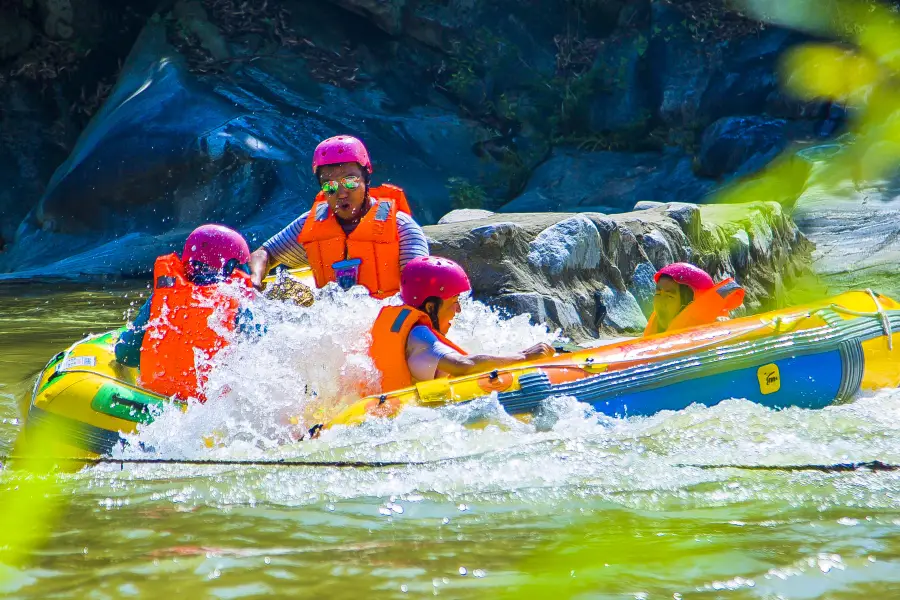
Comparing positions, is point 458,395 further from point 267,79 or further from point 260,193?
point 267,79

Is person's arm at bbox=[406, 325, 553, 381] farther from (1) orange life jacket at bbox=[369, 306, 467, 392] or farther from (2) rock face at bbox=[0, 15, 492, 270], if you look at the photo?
(2) rock face at bbox=[0, 15, 492, 270]

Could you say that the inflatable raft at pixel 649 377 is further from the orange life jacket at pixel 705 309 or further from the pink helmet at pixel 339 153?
the pink helmet at pixel 339 153

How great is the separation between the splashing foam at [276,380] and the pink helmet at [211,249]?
28cm

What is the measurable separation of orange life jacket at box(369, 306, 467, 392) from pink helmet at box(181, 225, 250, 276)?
739mm

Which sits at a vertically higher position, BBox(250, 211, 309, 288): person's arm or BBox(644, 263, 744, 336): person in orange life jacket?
BBox(250, 211, 309, 288): person's arm

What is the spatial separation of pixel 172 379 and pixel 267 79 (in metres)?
11.0

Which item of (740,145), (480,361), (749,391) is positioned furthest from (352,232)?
(740,145)

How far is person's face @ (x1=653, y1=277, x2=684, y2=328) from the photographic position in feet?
18.6

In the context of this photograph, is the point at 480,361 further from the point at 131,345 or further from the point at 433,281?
the point at 131,345

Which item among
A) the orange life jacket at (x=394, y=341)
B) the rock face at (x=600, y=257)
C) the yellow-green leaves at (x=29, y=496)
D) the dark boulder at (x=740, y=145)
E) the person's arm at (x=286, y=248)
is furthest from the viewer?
the dark boulder at (x=740, y=145)

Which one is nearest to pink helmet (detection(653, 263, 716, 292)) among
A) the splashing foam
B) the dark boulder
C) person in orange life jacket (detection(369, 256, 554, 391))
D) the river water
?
the river water

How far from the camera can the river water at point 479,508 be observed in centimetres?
285

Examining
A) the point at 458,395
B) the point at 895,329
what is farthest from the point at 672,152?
the point at 458,395

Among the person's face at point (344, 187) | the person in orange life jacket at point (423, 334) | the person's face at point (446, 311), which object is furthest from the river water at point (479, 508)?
the person's face at point (344, 187)
